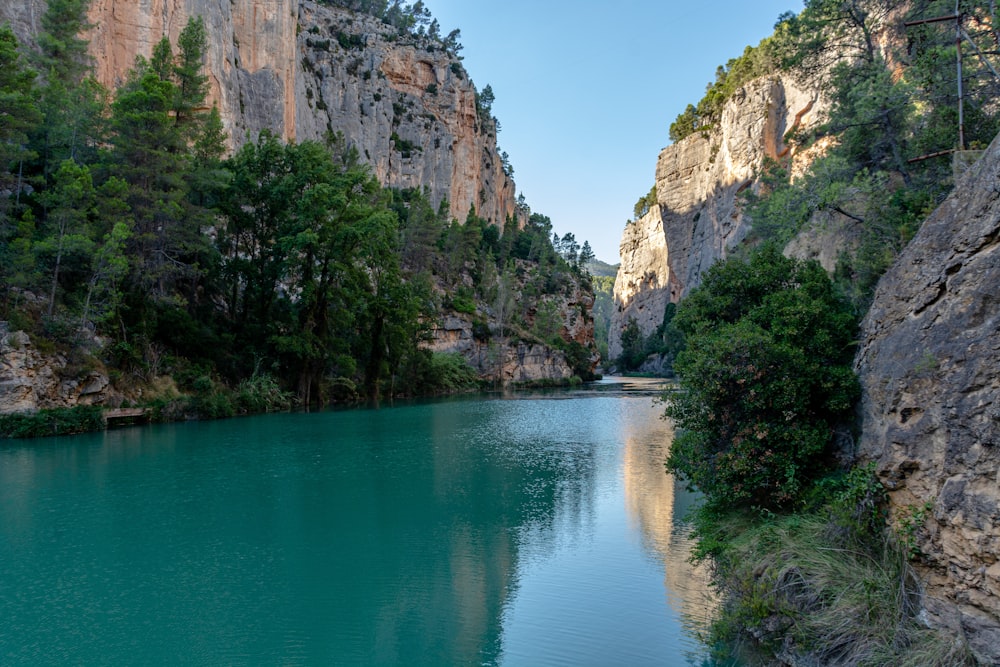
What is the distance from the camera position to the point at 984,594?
480 cm

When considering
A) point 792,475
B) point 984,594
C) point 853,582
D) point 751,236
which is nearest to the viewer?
point 984,594

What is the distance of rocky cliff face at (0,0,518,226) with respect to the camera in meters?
43.2

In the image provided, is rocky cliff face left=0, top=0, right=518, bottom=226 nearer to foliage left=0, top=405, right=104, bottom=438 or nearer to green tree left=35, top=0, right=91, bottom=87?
green tree left=35, top=0, right=91, bottom=87

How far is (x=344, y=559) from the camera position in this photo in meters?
9.09

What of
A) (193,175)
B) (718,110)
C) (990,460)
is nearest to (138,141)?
(193,175)

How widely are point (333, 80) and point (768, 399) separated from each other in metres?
70.9

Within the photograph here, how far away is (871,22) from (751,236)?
2256cm

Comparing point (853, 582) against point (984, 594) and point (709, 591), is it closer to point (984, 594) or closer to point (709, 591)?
point (984, 594)

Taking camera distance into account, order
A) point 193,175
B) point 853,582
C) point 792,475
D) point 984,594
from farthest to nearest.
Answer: point 193,175 < point 792,475 < point 853,582 < point 984,594

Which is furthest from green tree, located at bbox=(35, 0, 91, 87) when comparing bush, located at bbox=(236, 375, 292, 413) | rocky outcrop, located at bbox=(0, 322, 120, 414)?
bush, located at bbox=(236, 375, 292, 413)

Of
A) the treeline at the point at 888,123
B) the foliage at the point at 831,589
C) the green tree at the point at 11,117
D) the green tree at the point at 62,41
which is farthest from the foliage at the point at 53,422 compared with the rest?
the treeline at the point at 888,123

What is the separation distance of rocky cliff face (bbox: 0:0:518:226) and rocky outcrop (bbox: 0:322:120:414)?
21950 millimetres

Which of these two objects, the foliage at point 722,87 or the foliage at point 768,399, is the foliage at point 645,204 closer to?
the foliage at point 722,87

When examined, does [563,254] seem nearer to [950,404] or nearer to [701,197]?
[701,197]
